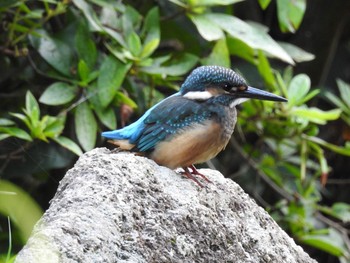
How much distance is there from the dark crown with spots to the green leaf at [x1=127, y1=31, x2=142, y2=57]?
3.56 ft

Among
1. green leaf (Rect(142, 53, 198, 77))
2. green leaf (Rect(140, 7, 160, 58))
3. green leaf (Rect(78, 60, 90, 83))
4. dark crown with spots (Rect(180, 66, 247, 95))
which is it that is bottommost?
green leaf (Rect(142, 53, 198, 77))

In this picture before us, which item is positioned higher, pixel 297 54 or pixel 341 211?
pixel 297 54

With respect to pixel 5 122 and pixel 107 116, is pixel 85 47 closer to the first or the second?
pixel 107 116

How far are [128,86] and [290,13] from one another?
1122 millimetres

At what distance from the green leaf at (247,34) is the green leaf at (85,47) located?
2.29ft

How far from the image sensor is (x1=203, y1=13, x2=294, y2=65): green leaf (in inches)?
198

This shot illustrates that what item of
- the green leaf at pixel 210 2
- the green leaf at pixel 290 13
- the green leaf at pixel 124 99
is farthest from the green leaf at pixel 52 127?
the green leaf at pixel 290 13

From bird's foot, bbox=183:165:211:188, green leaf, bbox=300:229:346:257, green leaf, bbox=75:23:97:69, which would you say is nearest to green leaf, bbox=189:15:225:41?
green leaf, bbox=75:23:97:69

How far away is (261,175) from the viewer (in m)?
6.10

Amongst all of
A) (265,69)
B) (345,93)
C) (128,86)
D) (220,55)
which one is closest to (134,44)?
(128,86)

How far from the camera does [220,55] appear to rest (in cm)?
504

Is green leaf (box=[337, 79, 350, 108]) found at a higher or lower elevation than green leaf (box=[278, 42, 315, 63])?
lower

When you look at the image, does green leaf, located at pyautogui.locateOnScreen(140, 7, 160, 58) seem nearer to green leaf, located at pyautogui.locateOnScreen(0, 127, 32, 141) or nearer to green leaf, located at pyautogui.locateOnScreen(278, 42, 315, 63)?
green leaf, located at pyautogui.locateOnScreen(0, 127, 32, 141)

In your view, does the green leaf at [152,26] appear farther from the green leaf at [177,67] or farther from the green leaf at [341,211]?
the green leaf at [341,211]
